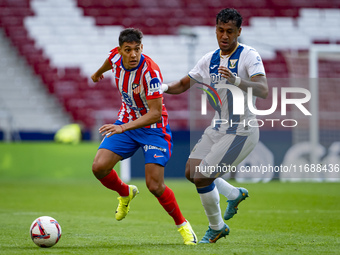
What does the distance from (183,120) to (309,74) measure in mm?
3932

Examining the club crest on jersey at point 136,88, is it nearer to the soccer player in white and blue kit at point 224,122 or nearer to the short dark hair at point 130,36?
the short dark hair at point 130,36

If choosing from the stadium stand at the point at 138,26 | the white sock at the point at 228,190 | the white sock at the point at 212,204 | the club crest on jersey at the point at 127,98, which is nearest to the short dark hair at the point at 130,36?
→ the club crest on jersey at the point at 127,98

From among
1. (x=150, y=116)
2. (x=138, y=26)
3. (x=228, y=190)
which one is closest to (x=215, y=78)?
(x=150, y=116)

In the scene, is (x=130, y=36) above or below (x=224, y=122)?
above

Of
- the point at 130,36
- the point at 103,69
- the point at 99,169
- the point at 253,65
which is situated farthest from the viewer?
the point at 103,69

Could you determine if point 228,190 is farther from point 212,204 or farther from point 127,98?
point 127,98

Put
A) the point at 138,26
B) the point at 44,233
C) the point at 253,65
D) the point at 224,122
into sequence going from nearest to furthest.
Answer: the point at 44,233
the point at 253,65
the point at 224,122
the point at 138,26

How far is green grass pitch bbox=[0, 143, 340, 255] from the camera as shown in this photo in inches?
227

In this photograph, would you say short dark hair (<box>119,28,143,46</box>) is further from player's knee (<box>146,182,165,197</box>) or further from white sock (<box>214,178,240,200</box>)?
white sock (<box>214,178,240,200</box>)

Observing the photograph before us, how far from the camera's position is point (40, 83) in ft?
65.0

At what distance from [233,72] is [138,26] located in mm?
15302

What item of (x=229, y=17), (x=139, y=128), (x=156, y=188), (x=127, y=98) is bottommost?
(x=156, y=188)

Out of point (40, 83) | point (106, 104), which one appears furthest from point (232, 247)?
point (40, 83)

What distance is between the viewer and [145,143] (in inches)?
253
